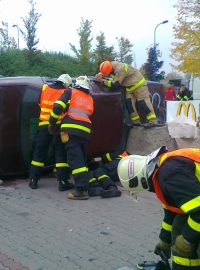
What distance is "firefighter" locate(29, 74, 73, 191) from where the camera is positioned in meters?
6.62

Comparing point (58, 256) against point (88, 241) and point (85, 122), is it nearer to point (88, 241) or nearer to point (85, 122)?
point (88, 241)

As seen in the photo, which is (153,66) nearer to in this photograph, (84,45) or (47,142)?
(84,45)

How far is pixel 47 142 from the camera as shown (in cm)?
677

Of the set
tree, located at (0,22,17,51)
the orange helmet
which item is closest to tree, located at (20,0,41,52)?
tree, located at (0,22,17,51)

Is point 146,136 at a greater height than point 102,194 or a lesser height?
greater

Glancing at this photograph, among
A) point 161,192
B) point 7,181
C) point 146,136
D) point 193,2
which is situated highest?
point 193,2

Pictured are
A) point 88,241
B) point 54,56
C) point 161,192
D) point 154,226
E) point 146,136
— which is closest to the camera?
point 161,192

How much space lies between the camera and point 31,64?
29.7 metres

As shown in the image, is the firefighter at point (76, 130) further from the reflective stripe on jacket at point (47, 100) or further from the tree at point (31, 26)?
the tree at point (31, 26)

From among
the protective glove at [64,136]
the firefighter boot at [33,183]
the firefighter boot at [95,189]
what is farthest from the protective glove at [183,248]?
the firefighter boot at [33,183]

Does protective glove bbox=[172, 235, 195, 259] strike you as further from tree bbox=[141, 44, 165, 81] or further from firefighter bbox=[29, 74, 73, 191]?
tree bbox=[141, 44, 165, 81]

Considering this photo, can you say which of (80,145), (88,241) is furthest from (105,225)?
(80,145)

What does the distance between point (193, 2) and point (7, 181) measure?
19.7 m

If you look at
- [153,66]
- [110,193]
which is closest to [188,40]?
[153,66]
